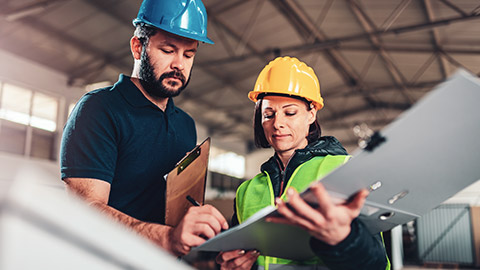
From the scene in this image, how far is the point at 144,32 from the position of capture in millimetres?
1681

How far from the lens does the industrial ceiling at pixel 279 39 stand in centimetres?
832

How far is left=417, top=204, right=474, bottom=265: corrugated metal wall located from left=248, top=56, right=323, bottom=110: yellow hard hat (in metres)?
8.96

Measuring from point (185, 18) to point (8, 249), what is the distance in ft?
4.60

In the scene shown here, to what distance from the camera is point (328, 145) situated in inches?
63.9

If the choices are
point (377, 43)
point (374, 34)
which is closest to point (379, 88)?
point (377, 43)

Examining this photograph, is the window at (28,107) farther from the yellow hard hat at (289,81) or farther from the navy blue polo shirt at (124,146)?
the yellow hard hat at (289,81)

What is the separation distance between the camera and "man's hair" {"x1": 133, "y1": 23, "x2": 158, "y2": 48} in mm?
1660

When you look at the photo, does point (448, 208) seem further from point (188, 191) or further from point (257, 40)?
point (188, 191)

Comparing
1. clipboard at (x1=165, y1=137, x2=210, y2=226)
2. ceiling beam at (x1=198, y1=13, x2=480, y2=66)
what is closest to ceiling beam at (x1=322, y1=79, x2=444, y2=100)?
ceiling beam at (x1=198, y1=13, x2=480, y2=66)

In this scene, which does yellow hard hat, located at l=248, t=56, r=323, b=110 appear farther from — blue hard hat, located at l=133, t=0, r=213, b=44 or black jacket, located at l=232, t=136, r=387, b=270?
black jacket, located at l=232, t=136, r=387, b=270

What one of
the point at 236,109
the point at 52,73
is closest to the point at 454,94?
the point at 52,73

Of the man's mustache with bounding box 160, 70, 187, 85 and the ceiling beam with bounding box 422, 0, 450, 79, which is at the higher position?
the ceiling beam with bounding box 422, 0, 450, 79

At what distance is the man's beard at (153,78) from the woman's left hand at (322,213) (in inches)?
37.8

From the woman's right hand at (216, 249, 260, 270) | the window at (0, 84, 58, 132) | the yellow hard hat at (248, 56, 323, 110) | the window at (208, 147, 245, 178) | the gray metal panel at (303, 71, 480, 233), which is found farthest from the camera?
the window at (208, 147, 245, 178)
